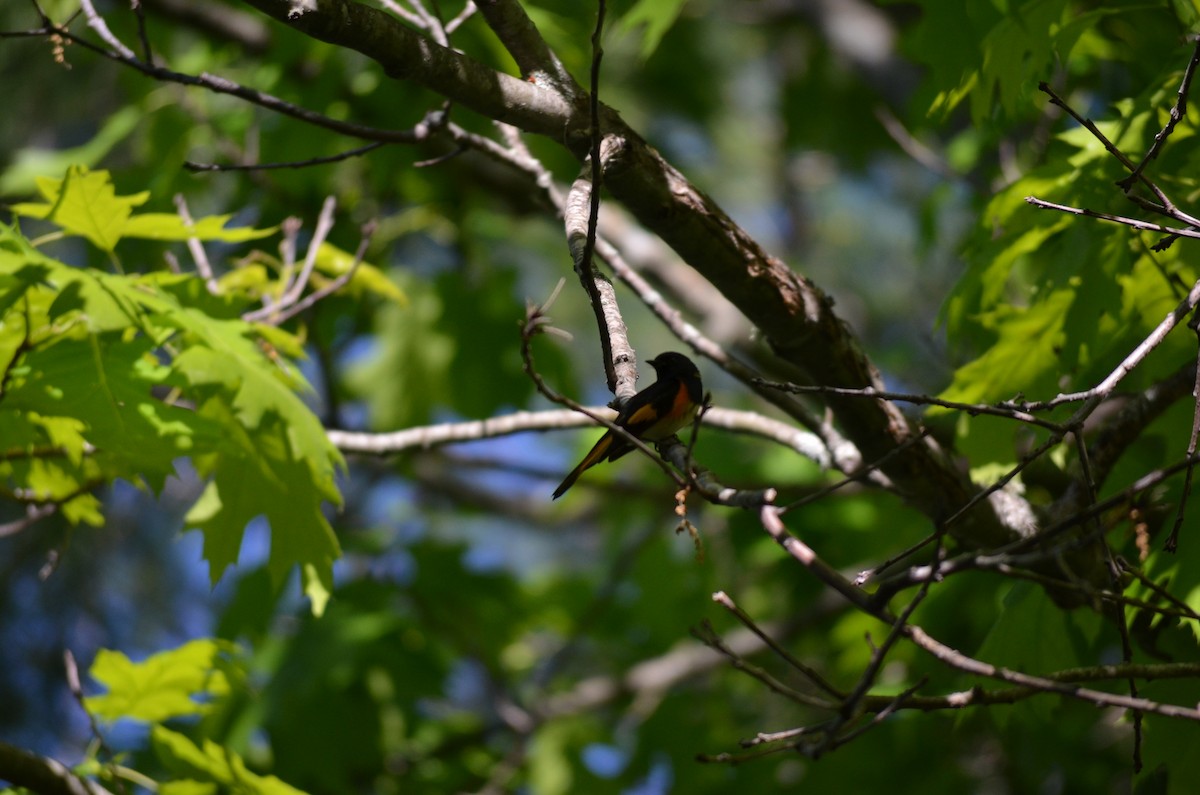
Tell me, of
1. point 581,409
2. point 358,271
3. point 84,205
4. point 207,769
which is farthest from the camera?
point 358,271

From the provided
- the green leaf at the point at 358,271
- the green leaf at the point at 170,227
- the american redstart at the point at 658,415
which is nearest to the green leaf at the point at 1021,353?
the american redstart at the point at 658,415

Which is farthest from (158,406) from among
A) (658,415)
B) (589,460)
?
(658,415)

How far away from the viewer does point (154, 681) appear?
9.27ft

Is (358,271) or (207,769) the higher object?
(358,271)

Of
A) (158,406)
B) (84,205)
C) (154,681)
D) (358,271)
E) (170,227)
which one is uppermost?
(358,271)

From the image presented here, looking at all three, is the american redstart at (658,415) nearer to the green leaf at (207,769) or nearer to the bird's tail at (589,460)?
the bird's tail at (589,460)

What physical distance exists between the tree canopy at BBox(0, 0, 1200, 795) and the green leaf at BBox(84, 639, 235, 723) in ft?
0.04

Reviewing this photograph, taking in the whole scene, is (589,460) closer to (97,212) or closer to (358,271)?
(97,212)

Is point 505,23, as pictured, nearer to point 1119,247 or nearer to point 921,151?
point 1119,247

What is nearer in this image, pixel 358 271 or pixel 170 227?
pixel 170 227

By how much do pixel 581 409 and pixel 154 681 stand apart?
1.92 meters

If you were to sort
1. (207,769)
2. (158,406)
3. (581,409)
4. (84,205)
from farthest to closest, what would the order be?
1. (207,769)
2. (84,205)
3. (158,406)
4. (581,409)

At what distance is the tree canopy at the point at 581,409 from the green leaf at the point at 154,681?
12 millimetres

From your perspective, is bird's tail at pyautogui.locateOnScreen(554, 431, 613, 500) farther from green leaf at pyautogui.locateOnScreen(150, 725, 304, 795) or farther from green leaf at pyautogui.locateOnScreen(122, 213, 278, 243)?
green leaf at pyautogui.locateOnScreen(150, 725, 304, 795)
